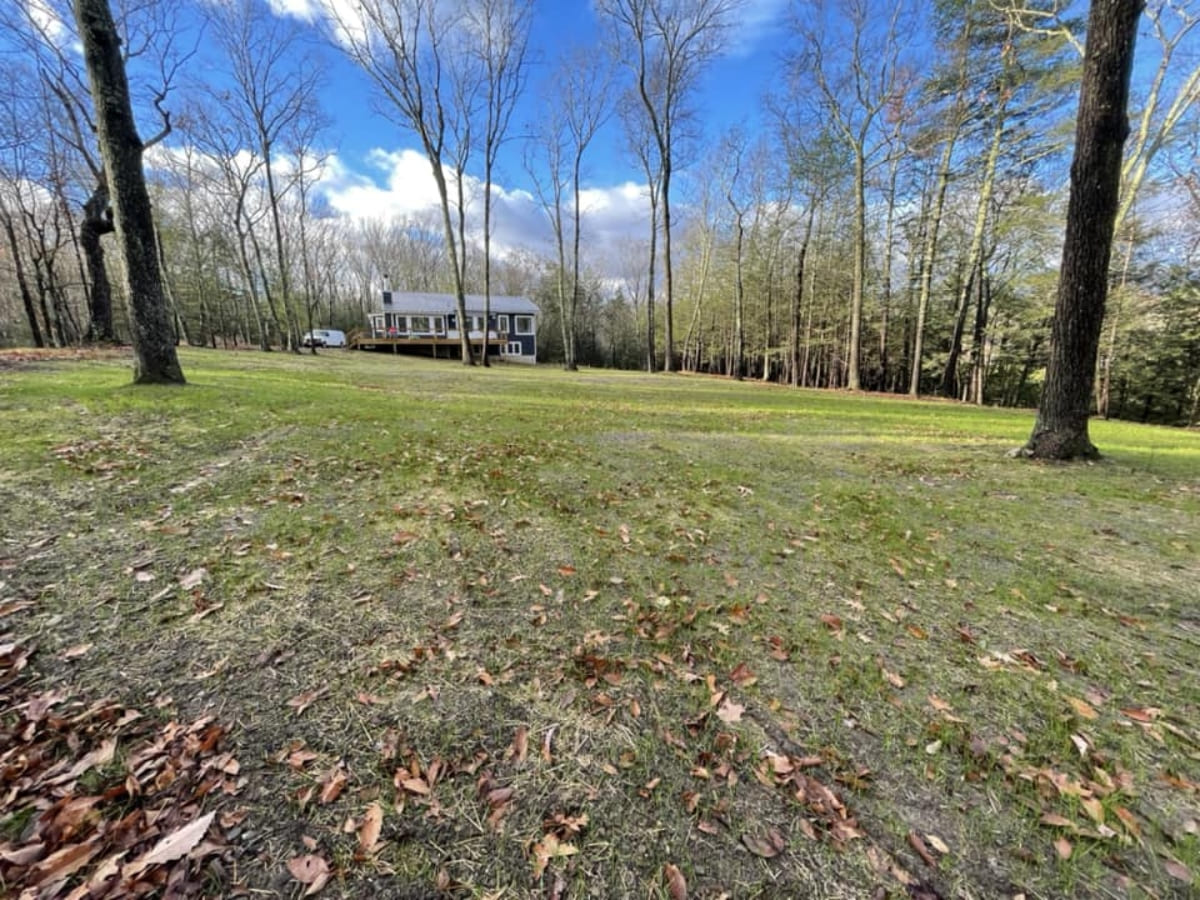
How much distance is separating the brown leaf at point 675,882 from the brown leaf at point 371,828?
2.95 feet

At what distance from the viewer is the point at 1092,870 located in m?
1.48

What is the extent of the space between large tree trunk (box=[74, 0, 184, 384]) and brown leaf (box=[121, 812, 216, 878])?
789 centimetres

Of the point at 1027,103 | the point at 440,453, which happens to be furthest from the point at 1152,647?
the point at 1027,103

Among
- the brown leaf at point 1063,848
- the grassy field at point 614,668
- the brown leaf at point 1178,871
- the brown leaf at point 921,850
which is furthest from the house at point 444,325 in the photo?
the brown leaf at point 1178,871

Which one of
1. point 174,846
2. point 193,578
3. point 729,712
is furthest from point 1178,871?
point 193,578

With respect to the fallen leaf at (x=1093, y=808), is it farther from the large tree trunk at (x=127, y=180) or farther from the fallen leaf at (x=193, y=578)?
the large tree trunk at (x=127, y=180)

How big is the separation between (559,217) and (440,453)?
74.2 feet

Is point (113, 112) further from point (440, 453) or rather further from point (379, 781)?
point (379, 781)

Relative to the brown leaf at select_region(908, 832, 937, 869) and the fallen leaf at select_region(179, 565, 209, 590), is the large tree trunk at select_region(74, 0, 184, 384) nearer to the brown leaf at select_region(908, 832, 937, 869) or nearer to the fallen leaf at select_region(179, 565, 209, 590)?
the fallen leaf at select_region(179, 565, 209, 590)

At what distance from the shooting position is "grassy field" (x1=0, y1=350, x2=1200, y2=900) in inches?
59.0

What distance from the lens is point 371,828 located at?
152 centimetres

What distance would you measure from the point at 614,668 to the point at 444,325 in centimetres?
3959

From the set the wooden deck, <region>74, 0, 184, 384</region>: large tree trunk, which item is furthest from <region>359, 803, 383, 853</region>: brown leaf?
the wooden deck

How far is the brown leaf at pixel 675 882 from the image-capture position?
4.57 feet
